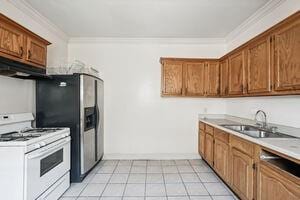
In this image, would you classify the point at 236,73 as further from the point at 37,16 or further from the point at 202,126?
the point at 37,16

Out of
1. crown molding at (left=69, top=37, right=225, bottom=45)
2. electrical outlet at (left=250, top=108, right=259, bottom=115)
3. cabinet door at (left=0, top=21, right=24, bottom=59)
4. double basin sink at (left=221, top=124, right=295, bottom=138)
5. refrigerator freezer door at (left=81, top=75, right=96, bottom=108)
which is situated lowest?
double basin sink at (left=221, top=124, right=295, bottom=138)

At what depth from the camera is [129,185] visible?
324 centimetres

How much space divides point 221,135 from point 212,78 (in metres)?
1.57

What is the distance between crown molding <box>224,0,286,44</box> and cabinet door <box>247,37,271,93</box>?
63cm

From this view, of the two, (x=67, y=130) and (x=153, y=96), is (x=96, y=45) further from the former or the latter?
(x=67, y=130)

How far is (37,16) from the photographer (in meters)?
3.35

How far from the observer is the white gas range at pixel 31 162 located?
2.03 m

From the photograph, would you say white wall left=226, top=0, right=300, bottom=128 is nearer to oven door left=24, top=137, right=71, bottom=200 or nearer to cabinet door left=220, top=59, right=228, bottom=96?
cabinet door left=220, top=59, right=228, bottom=96

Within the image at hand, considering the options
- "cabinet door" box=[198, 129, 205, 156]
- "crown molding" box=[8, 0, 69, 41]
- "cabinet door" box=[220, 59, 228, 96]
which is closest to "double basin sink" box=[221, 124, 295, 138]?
"cabinet door" box=[220, 59, 228, 96]

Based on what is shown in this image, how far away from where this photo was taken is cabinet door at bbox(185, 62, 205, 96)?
4.40 metres

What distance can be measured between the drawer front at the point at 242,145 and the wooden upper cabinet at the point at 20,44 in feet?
9.16

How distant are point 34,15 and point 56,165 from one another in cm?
233

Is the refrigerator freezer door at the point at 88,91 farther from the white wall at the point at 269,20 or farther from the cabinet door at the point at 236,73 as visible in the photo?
the white wall at the point at 269,20

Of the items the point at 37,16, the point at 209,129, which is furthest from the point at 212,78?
the point at 37,16
